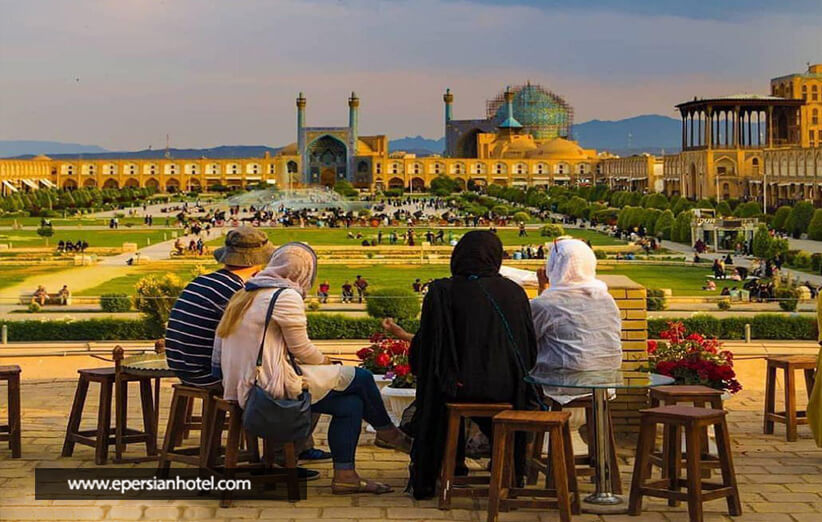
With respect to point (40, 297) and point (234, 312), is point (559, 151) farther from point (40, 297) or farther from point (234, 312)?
point (234, 312)

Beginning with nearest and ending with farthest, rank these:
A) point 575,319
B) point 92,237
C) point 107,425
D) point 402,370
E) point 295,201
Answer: point 575,319, point 107,425, point 402,370, point 92,237, point 295,201

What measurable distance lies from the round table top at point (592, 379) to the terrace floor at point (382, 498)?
0.35 metres

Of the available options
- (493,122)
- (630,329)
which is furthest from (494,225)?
(493,122)

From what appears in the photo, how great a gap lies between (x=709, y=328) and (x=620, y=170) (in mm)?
52094

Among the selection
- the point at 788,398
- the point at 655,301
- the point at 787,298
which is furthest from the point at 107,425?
the point at 787,298

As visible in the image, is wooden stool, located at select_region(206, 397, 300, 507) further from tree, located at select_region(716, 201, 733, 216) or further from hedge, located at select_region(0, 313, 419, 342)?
tree, located at select_region(716, 201, 733, 216)

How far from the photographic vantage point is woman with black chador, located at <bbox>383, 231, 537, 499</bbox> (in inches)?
142

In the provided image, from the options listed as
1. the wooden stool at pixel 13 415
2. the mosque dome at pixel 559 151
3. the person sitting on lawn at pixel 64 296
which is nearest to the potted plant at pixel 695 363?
the wooden stool at pixel 13 415

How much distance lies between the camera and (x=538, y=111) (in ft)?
253

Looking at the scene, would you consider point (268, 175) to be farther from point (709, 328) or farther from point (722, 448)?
point (722, 448)

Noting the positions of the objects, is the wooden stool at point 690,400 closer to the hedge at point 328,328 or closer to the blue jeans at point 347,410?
the blue jeans at point 347,410

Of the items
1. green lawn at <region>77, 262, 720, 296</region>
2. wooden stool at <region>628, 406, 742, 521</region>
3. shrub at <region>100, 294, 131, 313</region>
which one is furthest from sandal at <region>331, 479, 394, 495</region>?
green lawn at <region>77, 262, 720, 296</region>

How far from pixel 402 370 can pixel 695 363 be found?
3.31 feet

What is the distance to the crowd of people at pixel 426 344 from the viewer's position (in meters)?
3.61
